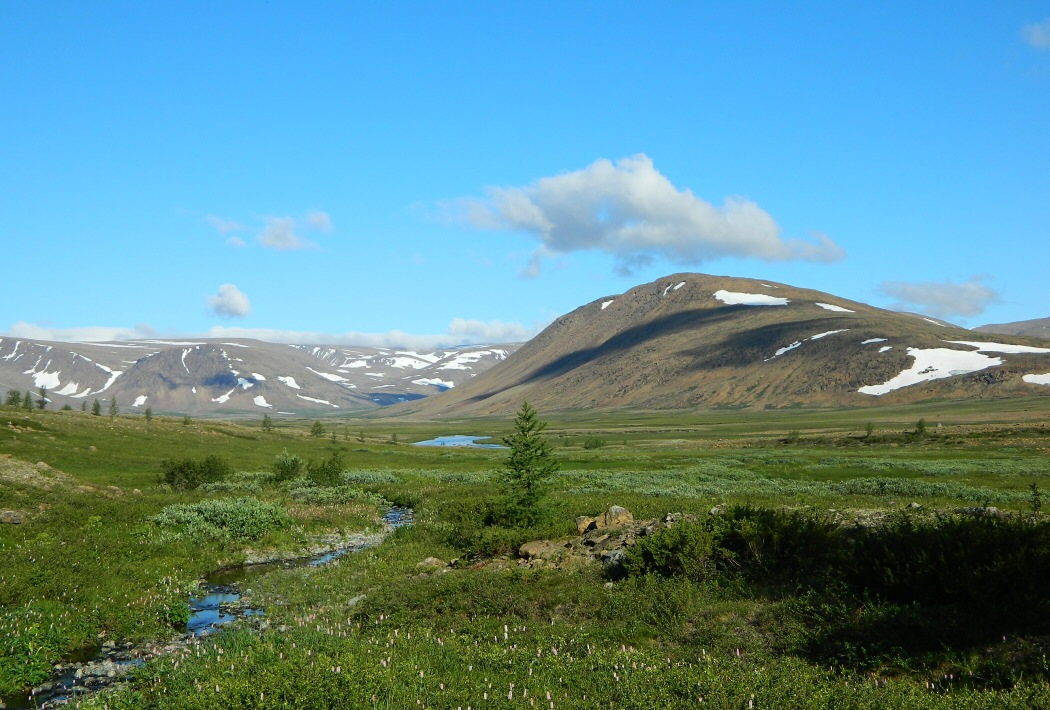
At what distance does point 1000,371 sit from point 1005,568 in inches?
8851

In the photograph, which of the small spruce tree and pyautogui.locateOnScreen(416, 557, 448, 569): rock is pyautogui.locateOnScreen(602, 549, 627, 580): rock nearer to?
pyautogui.locateOnScreen(416, 557, 448, 569): rock

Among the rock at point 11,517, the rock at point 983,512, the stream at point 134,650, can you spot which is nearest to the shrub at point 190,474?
the rock at point 11,517

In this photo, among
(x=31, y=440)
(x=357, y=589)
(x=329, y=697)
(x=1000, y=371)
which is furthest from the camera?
(x=1000, y=371)

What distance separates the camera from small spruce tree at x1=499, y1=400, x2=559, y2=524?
24875mm

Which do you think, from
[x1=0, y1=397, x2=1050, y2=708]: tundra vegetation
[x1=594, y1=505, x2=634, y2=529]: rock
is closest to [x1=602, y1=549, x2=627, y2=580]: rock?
[x1=0, y1=397, x2=1050, y2=708]: tundra vegetation

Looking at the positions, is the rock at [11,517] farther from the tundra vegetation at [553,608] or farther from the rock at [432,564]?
the rock at [432,564]

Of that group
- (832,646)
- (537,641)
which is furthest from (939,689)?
(537,641)

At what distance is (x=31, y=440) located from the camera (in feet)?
178

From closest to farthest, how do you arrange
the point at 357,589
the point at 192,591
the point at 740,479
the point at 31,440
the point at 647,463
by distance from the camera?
1. the point at 357,589
2. the point at 192,591
3. the point at 740,479
4. the point at 31,440
5. the point at 647,463

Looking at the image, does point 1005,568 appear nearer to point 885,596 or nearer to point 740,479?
point 885,596

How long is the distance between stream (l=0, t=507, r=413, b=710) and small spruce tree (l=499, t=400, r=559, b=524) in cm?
726

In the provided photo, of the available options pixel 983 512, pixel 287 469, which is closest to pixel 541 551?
pixel 983 512

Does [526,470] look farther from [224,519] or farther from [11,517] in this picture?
[11,517]

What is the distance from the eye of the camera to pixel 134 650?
46.3 feet
